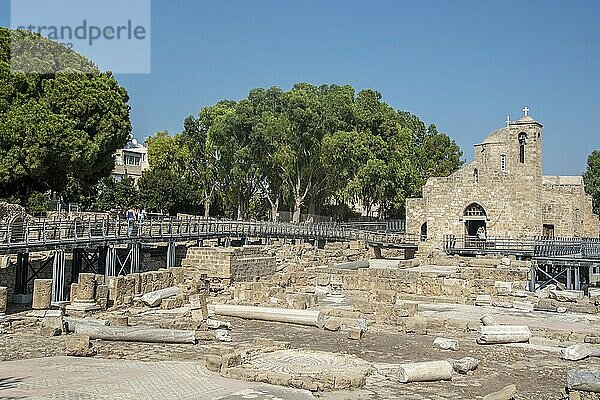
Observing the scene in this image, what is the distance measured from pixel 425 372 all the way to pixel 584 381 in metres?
2.71

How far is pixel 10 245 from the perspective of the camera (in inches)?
758

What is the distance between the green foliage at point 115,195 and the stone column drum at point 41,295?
128 feet

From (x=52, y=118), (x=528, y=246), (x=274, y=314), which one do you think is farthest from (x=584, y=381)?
(x=52, y=118)

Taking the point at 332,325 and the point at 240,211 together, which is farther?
the point at 240,211

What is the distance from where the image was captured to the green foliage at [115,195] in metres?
58.5

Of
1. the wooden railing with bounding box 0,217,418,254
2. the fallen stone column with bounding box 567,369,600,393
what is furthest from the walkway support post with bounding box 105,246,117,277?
the fallen stone column with bounding box 567,369,600,393

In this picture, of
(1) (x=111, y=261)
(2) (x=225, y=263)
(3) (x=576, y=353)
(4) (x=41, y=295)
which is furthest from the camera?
(2) (x=225, y=263)

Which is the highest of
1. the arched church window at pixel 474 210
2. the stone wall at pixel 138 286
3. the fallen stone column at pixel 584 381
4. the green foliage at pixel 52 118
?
the green foliage at pixel 52 118

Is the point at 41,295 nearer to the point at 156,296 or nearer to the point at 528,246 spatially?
the point at 156,296

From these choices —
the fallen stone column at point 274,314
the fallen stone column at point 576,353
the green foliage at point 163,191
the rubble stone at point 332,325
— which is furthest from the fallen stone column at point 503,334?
the green foliage at point 163,191

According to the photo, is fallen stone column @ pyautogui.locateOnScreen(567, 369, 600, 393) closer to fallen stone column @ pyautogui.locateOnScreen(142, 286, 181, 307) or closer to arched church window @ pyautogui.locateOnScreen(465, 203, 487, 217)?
fallen stone column @ pyautogui.locateOnScreen(142, 286, 181, 307)

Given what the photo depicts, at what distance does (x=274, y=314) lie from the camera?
63.8ft

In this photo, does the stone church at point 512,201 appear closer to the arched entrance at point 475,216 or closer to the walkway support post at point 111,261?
the arched entrance at point 475,216

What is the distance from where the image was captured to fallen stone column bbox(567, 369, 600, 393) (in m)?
11.5
